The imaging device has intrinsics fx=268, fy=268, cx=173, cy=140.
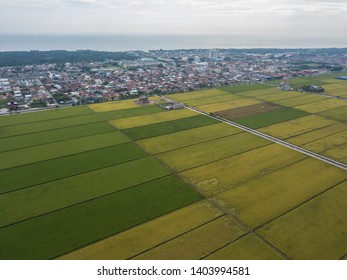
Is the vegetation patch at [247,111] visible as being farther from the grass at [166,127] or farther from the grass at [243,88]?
the grass at [243,88]

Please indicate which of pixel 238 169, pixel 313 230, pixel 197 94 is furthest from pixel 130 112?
pixel 313 230

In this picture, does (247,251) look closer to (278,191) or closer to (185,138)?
(278,191)

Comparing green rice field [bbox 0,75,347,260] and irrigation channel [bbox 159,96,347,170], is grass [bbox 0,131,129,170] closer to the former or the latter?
green rice field [bbox 0,75,347,260]

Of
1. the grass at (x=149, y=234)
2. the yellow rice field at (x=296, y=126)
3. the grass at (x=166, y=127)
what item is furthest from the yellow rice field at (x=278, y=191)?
the grass at (x=166, y=127)

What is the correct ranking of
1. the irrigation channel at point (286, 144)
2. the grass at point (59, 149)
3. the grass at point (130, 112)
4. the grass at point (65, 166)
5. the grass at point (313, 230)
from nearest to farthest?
the grass at point (313, 230) < the grass at point (65, 166) < the irrigation channel at point (286, 144) < the grass at point (59, 149) < the grass at point (130, 112)

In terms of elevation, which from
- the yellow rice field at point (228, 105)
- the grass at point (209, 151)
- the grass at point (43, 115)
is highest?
the yellow rice field at point (228, 105)

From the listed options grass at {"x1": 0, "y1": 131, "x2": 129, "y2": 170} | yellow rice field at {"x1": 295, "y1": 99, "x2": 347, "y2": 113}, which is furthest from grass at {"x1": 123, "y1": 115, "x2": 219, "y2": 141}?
yellow rice field at {"x1": 295, "y1": 99, "x2": 347, "y2": 113}
